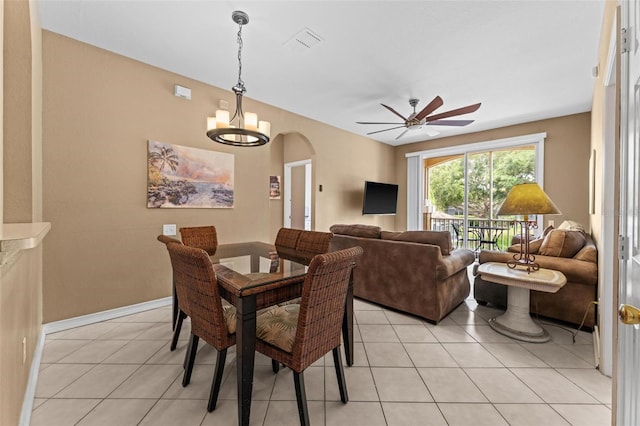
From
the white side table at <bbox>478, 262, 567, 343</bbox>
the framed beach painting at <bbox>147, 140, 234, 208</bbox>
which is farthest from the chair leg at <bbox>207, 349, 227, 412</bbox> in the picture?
the white side table at <bbox>478, 262, 567, 343</bbox>

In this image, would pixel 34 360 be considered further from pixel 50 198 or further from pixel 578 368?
pixel 578 368

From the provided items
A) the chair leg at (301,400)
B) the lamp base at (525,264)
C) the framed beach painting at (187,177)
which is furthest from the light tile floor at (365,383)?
the framed beach painting at (187,177)

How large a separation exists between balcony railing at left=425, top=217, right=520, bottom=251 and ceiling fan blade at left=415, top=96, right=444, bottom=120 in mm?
3218

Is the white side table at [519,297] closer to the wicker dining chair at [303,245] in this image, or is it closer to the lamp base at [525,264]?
the lamp base at [525,264]

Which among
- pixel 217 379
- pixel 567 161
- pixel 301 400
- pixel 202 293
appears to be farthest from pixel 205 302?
pixel 567 161

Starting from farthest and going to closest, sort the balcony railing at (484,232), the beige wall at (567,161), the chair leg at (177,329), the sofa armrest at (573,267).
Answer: the balcony railing at (484,232)
the beige wall at (567,161)
the sofa armrest at (573,267)
the chair leg at (177,329)

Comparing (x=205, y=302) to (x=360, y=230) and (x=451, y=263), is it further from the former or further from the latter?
(x=451, y=263)

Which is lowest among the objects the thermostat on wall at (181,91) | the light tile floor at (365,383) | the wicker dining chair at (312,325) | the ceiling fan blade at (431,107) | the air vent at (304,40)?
the light tile floor at (365,383)

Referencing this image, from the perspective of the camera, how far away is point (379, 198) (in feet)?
19.5

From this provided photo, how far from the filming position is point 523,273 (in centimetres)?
239

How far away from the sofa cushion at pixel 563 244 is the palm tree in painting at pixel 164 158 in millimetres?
4154

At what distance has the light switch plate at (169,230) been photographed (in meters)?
3.05

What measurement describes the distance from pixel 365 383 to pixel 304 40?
9.45ft

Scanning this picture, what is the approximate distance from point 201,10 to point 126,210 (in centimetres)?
204
